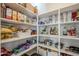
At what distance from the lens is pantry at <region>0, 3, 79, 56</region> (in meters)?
1.18

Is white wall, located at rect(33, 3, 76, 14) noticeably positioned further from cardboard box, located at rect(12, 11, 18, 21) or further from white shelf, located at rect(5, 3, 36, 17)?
cardboard box, located at rect(12, 11, 18, 21)

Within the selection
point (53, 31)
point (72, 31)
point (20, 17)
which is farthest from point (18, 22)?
point (72, 31)

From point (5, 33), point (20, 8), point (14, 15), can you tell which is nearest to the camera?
point (5, 33)

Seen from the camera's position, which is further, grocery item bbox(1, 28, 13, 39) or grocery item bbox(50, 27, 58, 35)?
grocery item bbox(50, 27, 58, 35)

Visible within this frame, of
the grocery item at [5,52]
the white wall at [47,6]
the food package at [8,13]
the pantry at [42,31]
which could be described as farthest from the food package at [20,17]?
the grocery item at [5,52]

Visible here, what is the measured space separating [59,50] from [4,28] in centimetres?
A: 82

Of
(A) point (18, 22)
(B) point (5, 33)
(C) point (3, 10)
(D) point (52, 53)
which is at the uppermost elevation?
(C) point (3, 10)

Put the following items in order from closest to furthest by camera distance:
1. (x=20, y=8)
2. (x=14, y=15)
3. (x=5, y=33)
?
(x=5, y=33) < (x=14, y=15) < (x=20, y=8)

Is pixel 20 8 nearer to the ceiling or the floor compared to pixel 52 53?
nearer to the ceiling

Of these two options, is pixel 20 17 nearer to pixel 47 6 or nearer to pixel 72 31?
pixel 47 6

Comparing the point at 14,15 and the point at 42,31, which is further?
the point at 42,31

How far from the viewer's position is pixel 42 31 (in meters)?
1.32

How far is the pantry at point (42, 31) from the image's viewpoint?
3.87 ft

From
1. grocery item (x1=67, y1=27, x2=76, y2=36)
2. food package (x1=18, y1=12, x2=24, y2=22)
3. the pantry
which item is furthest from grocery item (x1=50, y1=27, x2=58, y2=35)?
food package (x1=18, y1=12, x2=24, y2=22)
